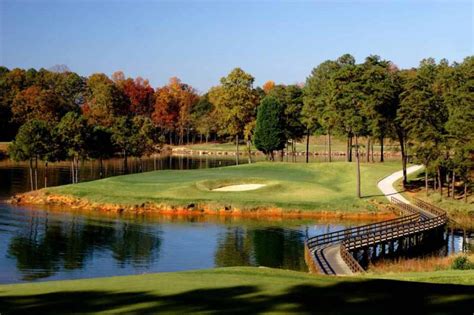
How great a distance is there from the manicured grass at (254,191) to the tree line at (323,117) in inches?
201

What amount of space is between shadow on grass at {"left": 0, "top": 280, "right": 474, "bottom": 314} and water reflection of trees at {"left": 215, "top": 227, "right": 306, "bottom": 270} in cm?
2176

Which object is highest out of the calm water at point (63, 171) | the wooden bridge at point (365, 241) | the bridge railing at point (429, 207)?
the calm water at point (63, 171)

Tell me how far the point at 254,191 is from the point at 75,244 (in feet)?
96.2

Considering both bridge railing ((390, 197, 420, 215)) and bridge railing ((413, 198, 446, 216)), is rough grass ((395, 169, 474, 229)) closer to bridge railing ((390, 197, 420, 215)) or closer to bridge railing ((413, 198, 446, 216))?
bridge railing ((413, 198, 446, 216))

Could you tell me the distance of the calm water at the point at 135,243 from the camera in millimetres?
38688

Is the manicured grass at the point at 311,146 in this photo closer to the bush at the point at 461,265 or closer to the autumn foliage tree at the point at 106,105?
the autumn foliage tree at the point at 106,105

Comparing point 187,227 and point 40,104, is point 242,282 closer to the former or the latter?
point 187,227

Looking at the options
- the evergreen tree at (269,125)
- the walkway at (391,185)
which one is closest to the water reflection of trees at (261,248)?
the walkway at (391,185)

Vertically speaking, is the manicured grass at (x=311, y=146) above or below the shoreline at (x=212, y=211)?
above

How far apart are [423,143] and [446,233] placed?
15.3 metres

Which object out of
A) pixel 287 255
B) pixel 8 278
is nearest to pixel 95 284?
pixel 8 278

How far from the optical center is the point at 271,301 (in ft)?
53.1

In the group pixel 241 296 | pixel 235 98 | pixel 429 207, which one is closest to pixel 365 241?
pixel 429 207

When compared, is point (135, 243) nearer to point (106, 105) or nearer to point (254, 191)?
point (254, 191)
